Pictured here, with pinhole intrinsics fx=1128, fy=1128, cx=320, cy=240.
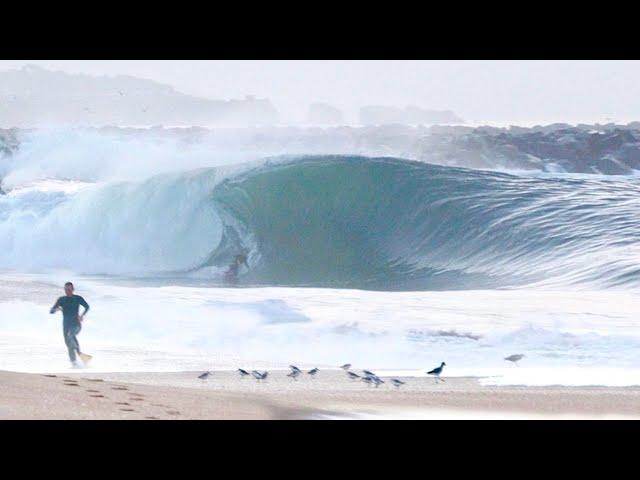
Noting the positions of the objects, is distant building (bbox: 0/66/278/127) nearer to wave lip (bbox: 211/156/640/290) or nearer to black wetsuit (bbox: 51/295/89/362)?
wave lip (bbox: 211/156/640/290)

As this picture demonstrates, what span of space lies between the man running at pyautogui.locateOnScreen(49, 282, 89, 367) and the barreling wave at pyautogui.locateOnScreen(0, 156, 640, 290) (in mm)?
7275

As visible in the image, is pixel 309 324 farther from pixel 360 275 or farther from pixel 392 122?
pixel 392 122

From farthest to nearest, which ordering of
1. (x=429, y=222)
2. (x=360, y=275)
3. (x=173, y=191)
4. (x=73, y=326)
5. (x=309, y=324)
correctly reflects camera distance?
(x=173, y=191) < (x=429, y=222) < (x=360, y=275) < (x=309, y=324) < (x=73, y=326)

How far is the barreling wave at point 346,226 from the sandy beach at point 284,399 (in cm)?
772

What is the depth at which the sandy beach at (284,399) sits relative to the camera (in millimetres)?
6250

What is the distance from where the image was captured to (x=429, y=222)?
1923 cm

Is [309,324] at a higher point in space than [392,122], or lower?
lower

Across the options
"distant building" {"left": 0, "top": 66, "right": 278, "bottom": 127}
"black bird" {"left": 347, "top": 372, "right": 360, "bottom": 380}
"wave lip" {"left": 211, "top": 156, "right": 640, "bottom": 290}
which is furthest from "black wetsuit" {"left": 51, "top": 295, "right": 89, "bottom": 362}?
"distant building" {"left": 0, "top": 66, "right": 278, "bottom": 127}

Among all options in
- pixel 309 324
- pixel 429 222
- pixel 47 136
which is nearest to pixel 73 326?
pixel 309 324

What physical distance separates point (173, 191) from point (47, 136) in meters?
5.39

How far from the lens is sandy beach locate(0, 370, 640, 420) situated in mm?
6250

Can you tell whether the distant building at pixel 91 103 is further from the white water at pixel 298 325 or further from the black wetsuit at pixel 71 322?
the black wetsuit at pixel 71 322

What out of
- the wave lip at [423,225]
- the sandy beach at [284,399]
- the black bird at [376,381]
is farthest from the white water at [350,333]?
the wave lip at [423,225]

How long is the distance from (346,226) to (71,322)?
10255 millimetres
